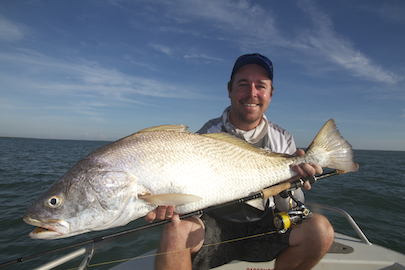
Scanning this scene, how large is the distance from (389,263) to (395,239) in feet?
12.9

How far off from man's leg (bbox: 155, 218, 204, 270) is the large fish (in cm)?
40

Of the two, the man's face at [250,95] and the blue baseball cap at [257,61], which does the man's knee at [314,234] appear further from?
the blue baseball cap at [257,61]

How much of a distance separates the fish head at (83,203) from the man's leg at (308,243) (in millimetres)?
1981

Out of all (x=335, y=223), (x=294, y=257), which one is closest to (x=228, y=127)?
(x=294, y=257)

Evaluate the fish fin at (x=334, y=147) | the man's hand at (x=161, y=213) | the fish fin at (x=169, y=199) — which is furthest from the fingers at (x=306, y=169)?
the man's hand at (x=161, y=213)

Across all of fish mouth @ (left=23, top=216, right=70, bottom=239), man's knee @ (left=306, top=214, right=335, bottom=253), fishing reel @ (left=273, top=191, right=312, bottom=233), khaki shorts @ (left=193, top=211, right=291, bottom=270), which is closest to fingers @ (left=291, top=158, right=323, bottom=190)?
fishing reel @ (left=273, top=191, right=312, bottom=233)

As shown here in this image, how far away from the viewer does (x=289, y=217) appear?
228cm

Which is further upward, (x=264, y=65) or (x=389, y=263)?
(x=264, y=65)

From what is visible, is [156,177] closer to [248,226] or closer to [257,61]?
[248,226]

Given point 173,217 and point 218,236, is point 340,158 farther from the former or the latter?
point 173,217

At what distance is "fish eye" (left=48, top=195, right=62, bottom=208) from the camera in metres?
1.59

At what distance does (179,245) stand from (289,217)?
4.10 ft

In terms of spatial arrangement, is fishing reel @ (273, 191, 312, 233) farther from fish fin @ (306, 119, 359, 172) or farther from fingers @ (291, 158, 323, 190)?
fish fin @ (306, 119, 359, 172)

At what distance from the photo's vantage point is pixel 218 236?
248cm
